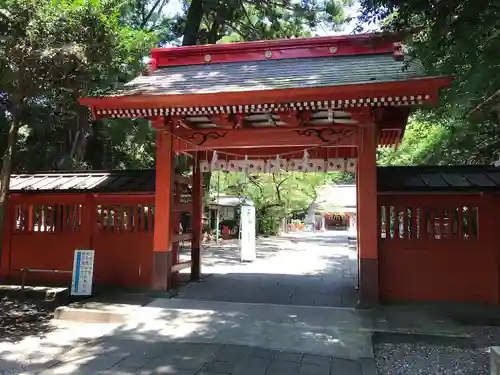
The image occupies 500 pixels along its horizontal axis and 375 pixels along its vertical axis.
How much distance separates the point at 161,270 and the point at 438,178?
5678mm

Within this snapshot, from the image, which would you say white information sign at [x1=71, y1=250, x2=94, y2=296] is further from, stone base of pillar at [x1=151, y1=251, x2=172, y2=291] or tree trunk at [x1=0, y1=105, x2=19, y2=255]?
tree trunk at [x1=0, y1=105, x2=19, y2=255]

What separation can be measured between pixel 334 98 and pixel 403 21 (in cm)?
253

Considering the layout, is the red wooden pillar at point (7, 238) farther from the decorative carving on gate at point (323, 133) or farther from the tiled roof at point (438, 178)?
the tiled roof at point (438, 178)

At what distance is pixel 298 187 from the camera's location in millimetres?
28844

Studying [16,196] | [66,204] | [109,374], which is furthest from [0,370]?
[16,196]

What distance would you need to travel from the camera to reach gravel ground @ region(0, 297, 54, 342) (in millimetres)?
6666

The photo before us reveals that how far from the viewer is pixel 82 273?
Result: 27.4ft

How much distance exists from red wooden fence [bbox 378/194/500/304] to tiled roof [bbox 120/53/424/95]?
2.36 meters

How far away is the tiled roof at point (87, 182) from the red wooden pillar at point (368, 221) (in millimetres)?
4269

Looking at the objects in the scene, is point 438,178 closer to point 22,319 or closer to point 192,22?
point 22,319

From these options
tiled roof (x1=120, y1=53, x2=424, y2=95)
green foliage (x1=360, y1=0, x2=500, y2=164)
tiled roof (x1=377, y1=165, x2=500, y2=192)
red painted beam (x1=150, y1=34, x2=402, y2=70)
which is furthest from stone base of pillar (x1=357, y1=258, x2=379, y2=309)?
red painted beam (x1=150, y1=34, x2=402, y2=70)

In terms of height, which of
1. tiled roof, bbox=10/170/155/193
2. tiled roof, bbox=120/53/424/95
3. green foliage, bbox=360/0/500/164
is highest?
tiled roof, bbox=120/53/424/95

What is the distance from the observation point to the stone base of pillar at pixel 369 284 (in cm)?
753

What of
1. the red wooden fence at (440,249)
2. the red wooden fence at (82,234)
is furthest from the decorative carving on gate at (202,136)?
the red wooden fence at (440,249)
